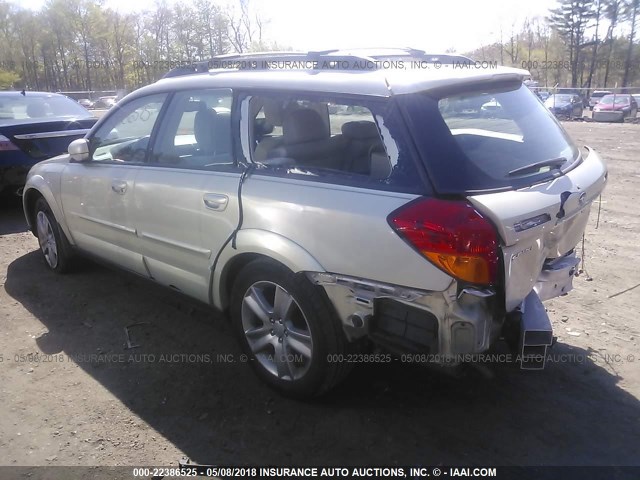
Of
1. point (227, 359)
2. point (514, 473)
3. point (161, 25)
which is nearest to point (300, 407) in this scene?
point (227, 359)

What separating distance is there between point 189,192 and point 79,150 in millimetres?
1447

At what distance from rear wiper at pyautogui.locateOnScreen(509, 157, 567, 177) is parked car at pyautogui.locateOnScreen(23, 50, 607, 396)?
1cm

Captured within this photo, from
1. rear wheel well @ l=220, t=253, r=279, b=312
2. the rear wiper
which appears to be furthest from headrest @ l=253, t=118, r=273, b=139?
the rear wiper

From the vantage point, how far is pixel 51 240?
5090 mm

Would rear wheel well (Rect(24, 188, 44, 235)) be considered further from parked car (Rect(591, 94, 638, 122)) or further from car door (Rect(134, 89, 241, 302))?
parked car (Rect(591, 94, 638, 122))

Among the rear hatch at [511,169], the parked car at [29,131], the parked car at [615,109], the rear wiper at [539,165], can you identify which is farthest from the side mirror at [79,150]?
the parked car at [615,109]

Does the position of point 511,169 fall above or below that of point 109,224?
above

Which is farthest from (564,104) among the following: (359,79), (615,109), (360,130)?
(359,79)

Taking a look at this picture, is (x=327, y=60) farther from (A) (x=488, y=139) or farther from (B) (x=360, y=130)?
(A) (x=488, y=139)

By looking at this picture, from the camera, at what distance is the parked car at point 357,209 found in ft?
7.75

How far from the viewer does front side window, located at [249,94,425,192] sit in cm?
250

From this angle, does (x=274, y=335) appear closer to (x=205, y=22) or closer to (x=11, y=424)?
(x=11, y=424)

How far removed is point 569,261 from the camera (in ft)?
9.68

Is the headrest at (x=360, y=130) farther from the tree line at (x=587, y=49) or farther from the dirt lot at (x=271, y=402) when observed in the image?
the tree line at (x=587, y=49)
